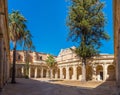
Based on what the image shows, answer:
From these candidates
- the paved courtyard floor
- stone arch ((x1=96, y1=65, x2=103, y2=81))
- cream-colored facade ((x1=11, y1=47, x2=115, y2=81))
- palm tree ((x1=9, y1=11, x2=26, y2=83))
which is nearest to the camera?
the paved courtyard floor

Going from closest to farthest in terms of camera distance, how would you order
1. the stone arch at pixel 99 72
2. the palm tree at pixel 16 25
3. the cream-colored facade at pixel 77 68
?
the palm tree at pixel 16 25 < the cream-colored facade at pixel 77 68 < the stone arch at pixel 99 72

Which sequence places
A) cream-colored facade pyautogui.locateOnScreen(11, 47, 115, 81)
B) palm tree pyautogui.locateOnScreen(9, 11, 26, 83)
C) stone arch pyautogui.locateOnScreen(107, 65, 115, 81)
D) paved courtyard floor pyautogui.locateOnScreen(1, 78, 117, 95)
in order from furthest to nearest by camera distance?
1. stone arch pyautogui.locateOnScreen(107, 65, 115, 81)
2. cream-colored facade pyautogui.locateOnScreen(11, 47, 115, 81)
3. palm tree pyautogui.locateOnScreen(9, 11, 26, 83)
4. paved courtyard floor pyautogui.locateOnScreen(1, 78, 117, 95)

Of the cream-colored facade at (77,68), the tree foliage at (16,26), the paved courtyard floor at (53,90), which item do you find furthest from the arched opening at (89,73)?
the paved courtyard floor at (53,90)

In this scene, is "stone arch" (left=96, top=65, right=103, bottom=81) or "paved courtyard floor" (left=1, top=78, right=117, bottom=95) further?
"stone arch" (left=96, top=65, right=103, bottom=81)

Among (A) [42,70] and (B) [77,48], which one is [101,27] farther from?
(A) [42,70]

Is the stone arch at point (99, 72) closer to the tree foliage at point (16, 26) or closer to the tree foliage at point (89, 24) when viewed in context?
the tree foliage at point (89, 24)

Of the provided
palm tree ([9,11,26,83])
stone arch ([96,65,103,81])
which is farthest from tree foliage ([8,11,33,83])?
stone arch ([96,65,103,81])

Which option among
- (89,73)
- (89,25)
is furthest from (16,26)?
(89,73)

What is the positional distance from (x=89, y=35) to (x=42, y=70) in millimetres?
41511

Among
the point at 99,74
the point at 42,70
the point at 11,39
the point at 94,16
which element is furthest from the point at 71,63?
the point at 11,39

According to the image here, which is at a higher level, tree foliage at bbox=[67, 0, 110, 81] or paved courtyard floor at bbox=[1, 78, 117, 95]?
tree foliage at bbox=[67, 0, 110, 81]

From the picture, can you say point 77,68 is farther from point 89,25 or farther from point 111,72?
point 89,25

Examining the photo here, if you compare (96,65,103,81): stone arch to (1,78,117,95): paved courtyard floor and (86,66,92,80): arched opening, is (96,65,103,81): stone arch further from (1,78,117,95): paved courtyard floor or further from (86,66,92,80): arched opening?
(1,78,117,95): paved courtyard floor

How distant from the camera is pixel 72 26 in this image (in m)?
35.8
